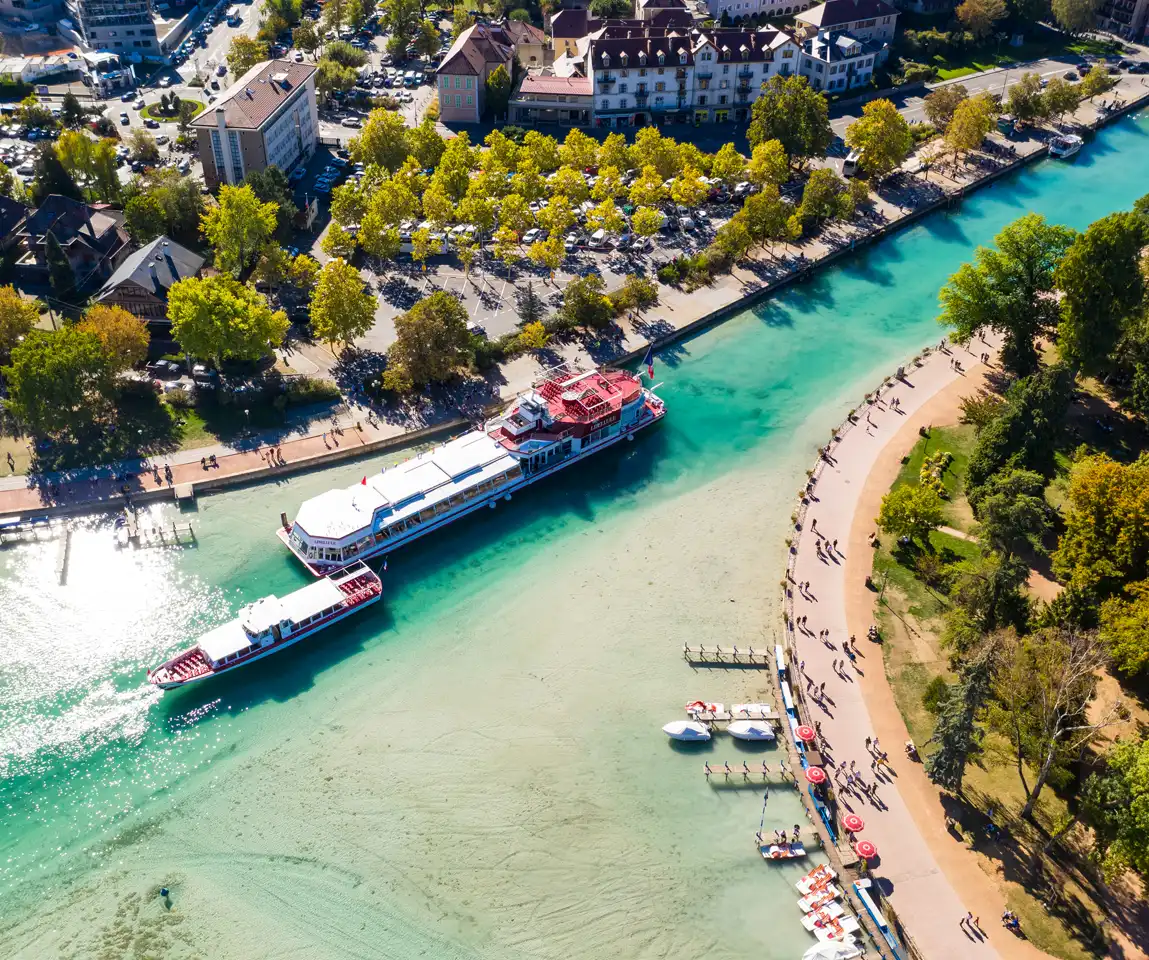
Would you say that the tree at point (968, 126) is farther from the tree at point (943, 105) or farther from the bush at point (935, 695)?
the bush at point (935, 695)

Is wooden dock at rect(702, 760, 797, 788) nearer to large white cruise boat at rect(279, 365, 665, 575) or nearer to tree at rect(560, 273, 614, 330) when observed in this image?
large white cruise boat at rect(279, 365, 665, 575)

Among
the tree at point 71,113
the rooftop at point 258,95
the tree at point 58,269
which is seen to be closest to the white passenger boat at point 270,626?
the tree at point 58,269

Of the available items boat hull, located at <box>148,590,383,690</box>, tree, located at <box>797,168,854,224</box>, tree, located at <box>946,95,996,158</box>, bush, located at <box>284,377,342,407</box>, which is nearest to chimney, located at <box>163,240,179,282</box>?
bush, located at <box>284,377,342,407</box>

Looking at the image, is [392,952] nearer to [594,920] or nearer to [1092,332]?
[594,920]

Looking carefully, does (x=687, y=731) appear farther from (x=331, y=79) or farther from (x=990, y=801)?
(x=331, y=79)

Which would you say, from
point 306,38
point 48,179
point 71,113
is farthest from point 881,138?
point 71,113

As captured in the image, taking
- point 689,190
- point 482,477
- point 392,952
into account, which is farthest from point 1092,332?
point 392,952
